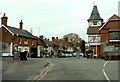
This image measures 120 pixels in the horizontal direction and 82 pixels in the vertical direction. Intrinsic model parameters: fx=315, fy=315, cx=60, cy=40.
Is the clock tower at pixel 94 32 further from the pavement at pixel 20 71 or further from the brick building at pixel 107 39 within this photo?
the pavement at pixel 20 71

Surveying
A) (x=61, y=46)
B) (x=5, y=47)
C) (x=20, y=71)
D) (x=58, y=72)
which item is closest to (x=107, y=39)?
(x=5, y=47)

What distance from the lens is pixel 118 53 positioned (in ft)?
223

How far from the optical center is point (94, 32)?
287 ft

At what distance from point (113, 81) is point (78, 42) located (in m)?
146

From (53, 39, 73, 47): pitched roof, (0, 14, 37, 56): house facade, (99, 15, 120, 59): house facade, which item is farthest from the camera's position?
(53, 39, 73, 47): pitched roof

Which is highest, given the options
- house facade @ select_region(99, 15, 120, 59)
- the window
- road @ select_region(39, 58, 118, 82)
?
house facade @ select_region(99, 15, 120, 59)

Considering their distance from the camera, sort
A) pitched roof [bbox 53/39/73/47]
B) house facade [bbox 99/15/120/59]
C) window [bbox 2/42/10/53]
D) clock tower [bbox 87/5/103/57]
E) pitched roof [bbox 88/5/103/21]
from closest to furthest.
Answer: house facade [bbox 99/15/120/59] → window [bbox 2/42/10/53] → clock tower [bbox 87/5/103/57] → pitched roof [bbox 88/5/103/21] → pitched roof [bbox 53/39/73/47]

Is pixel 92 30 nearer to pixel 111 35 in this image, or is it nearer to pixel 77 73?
pixel 111 35

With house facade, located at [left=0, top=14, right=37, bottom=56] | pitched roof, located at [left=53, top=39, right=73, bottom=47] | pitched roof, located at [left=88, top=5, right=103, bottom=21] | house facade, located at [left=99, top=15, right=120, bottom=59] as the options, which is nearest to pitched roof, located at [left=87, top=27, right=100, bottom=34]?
pitched roof, located at [left=88, top=5, right=103, bottom=21]

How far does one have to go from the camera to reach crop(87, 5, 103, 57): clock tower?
8238cm

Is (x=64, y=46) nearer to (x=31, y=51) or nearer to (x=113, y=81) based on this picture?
(x=31, y=51)

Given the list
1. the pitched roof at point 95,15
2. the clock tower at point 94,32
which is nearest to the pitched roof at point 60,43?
the pitched roof at point 95,15

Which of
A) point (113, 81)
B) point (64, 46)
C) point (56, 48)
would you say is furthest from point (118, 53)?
A: point (64, 46)

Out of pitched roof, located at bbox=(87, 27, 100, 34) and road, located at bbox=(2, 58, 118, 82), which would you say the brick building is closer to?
pitched roof, located at bbox=(87, 27, 100, 34)
